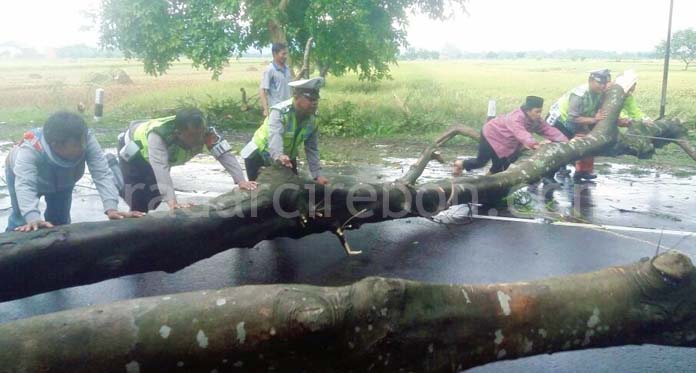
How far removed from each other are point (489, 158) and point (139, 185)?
4511 millimetres

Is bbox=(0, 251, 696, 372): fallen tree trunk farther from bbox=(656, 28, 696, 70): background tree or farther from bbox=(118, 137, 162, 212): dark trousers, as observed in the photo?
bbox=(656, 28, 696, 70): background tree

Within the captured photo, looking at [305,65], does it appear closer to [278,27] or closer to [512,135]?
[278,27]

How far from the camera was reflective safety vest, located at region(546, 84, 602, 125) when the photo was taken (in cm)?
835

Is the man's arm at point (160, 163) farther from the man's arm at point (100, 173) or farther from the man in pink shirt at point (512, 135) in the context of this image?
the man in pink shirt at point (512, 135)

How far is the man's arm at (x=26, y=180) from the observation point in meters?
3.82

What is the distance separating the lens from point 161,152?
4.71 m

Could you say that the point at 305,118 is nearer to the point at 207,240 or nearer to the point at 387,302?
the point at 207,240

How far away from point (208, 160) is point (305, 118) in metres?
5.79

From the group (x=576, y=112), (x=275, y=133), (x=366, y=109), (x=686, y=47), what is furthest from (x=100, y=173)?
(x=686, y=47)

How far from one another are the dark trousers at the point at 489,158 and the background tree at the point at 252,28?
6.86 metres

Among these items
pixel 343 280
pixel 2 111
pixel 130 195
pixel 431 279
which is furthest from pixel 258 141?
pixel 2 111

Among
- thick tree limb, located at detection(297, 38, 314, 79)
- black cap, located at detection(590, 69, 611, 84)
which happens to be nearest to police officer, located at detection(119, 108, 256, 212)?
black cap, located at detection(590, 69, 611, 84)

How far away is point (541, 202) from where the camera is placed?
7578 mm

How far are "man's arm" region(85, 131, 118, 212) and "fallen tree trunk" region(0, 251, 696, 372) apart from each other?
248 cm
